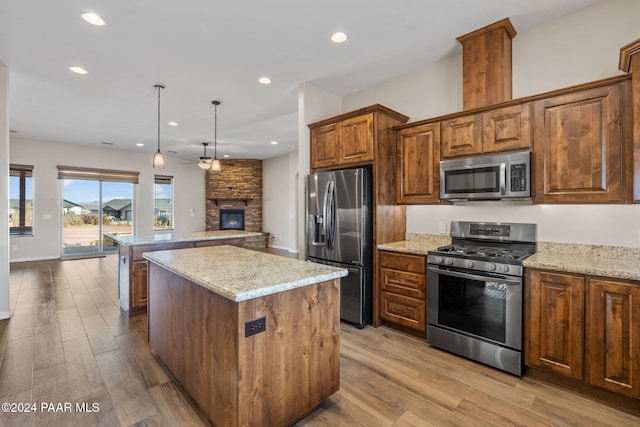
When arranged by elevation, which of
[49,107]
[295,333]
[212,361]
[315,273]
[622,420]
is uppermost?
[49,107]

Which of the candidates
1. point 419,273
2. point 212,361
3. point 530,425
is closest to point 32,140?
point 212,361

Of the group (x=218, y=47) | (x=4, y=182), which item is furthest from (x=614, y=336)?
(x=4, y=182)

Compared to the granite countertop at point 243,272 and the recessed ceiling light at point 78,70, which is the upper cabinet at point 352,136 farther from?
the recessed ceiling light at point 78,70

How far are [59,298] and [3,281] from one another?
34.4 inches

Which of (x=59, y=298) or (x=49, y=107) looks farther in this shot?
(x=49, y=107)

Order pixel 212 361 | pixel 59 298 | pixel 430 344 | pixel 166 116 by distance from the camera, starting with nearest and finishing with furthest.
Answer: pixel 212 361 < pixel 430 344 < pixel 59 298 < pixel 166 116

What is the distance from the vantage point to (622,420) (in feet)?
6.00

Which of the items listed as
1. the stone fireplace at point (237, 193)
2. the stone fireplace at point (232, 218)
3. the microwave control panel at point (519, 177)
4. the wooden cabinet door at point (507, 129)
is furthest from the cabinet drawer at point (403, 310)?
the stone fireplace at point (232, 218)

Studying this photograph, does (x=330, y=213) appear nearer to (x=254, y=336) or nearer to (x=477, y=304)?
(x=477, y=304)

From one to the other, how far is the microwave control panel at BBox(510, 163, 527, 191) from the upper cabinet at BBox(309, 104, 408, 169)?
1.26m

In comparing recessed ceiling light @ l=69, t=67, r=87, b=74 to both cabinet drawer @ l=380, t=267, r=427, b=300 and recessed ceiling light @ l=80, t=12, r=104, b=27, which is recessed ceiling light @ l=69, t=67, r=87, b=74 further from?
cabinet drawer @ l=380, t=267, r=427, b=300

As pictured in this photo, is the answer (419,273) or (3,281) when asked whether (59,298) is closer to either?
(3,281)

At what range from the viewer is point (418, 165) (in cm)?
316

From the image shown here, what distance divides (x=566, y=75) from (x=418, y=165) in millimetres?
1399
